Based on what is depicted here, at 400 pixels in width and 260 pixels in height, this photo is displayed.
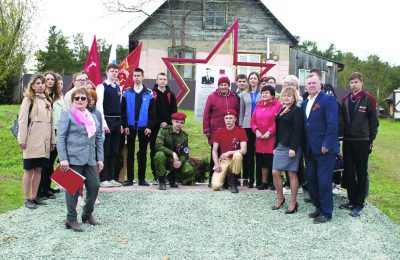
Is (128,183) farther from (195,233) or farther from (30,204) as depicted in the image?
(195,233)

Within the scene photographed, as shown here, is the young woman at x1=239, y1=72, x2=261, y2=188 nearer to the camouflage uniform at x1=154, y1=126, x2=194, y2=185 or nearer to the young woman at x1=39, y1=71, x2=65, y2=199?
the camouflage uniform at x1=154, y1=126, x2=194, y2=185

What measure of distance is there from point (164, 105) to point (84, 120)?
277cm

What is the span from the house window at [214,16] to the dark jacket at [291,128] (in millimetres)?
21515

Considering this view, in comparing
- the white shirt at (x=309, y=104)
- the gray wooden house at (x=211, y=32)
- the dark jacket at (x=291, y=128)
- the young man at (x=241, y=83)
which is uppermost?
the gray wooden house at (x=211, y=32)

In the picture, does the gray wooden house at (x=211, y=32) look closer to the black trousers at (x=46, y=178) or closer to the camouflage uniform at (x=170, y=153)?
the camouflage uniform at (x=170, y=153)

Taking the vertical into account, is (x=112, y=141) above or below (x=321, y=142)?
below

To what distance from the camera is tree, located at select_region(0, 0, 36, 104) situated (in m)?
26.2

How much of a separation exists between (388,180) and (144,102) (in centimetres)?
693

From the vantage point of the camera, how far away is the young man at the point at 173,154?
8.66 meters

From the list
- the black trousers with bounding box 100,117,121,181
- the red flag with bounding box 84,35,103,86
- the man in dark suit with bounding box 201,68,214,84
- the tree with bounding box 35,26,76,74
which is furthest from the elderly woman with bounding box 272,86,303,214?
the tree with bounding box 35,26,76,74

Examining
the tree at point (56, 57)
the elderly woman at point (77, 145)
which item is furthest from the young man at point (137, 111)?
the tree at point (56, 57)

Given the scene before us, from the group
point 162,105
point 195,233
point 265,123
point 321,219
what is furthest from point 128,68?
point 321,219

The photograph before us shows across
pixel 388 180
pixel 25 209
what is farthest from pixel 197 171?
pixel 388 180

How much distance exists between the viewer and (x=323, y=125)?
274 inches
